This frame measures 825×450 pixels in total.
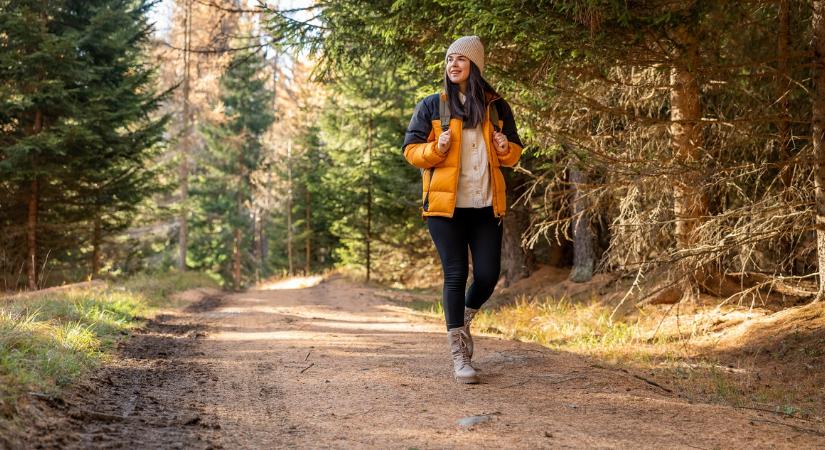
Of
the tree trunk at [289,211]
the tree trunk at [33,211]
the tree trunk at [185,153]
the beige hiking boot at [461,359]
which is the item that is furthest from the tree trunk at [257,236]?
the beige hiking boot at [461,359]

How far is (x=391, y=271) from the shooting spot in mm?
25391

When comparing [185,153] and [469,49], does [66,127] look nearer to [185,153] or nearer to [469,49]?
[185,153]

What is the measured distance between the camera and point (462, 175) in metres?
4.78

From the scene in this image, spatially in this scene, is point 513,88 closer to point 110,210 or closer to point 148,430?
point 148,430

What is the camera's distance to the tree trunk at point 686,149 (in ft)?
22.2

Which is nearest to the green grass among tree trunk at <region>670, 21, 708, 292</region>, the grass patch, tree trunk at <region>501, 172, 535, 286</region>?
the grass patch

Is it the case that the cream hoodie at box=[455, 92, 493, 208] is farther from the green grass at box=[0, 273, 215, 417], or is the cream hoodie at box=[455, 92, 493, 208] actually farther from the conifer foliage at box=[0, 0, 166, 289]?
the conifer foliage at box=[0, 0, 166, 289]

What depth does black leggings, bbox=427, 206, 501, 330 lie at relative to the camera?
4766 millimetres

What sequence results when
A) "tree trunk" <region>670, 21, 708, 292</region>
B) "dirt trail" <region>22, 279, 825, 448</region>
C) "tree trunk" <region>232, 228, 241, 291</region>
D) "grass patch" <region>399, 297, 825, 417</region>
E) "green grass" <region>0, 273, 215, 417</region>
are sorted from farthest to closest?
"tree trunk" <region>232, 228, 241, 291</region>, "tree trunk" <region>670, 21, 708, 292</region>, "grass patch" <region>399, 297, 825, 417</region>, "green grass" <region>0, 273, 215, 417</region>, "dirt trail" <region>22, 279, 825, 448</region>

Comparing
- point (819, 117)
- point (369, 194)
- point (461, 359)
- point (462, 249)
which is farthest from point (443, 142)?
point (369, 194)

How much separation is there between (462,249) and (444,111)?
1.04 m

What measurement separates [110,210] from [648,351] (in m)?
17.4

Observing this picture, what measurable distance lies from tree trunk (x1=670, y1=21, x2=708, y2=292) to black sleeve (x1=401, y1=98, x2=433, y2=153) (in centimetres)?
305

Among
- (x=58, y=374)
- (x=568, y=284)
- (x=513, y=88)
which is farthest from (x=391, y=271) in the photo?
(x=58, y=374)
